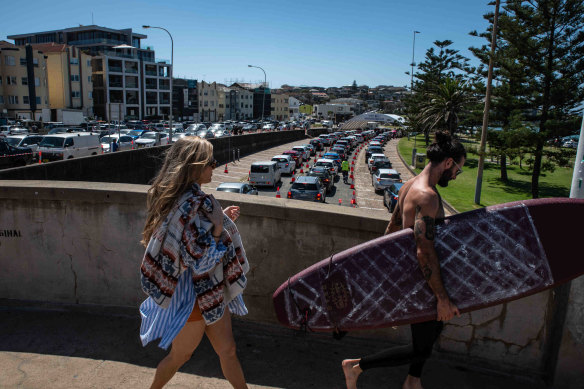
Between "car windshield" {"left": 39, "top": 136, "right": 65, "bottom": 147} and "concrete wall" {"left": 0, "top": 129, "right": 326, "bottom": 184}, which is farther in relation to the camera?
"car windshield" {"left": 39, "top": 136, "right": 65, "bottom": 147}

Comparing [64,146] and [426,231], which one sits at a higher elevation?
[426,231]

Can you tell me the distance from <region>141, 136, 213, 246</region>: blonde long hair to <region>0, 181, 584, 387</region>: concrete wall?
55.3 inches

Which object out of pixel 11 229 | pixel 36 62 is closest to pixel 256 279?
pixel 11 229

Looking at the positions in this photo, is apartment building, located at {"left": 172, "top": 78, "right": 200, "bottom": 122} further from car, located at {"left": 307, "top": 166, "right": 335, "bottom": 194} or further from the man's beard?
the man's beard

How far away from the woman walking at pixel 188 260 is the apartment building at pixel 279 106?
14523 cm

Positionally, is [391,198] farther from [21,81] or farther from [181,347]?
[21,81]

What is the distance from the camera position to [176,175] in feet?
7.81

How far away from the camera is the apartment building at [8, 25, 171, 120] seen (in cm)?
8838

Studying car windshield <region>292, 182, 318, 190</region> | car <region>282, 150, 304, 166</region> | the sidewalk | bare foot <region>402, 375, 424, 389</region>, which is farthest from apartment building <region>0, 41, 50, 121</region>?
bare foot <region>402, 375, 424, 389</region>

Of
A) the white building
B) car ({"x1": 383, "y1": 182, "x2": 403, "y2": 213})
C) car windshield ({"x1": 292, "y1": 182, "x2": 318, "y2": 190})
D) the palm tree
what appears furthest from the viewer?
the white building

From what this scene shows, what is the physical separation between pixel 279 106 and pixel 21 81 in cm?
8793

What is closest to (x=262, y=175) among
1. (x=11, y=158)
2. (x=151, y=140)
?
(x=11, y=158)

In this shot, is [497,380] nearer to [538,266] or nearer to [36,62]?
[538,266]

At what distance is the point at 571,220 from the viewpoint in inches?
107
